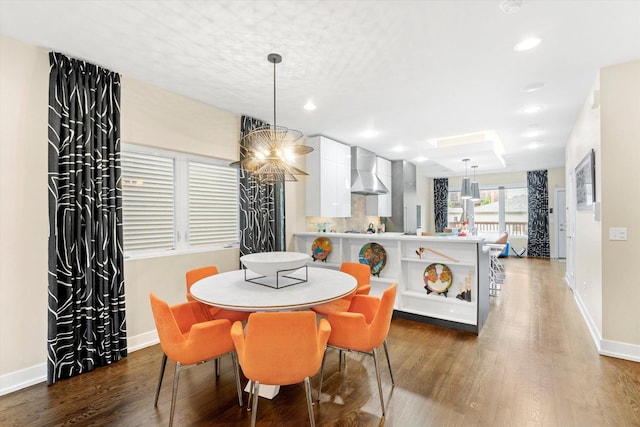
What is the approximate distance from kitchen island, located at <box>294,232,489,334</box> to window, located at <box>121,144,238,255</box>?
5.51 ft

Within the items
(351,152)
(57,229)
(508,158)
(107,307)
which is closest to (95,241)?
(57,229)

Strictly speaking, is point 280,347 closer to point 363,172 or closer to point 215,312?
point 215,312

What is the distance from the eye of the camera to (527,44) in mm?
2432

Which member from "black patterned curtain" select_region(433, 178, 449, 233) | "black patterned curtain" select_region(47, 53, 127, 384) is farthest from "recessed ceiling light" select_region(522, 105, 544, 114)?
"black patterned curtain" select_region(433, 178, 449, 233)

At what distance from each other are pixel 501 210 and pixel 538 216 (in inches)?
40.9

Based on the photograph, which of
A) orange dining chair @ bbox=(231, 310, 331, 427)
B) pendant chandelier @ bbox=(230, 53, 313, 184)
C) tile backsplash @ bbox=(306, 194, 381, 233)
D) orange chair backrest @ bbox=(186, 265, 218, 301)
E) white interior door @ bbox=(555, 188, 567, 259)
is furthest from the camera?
white interior door @ bbox=(555, 188, 567, 259)

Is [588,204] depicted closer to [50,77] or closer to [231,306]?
[231,306]

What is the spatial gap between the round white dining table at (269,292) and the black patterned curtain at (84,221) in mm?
1042

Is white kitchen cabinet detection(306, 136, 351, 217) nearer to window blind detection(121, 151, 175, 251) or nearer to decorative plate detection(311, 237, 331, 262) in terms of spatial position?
decorative plate detection(311, 237, 331, 262)

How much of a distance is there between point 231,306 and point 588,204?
3.86 m

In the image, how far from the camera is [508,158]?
732 cm

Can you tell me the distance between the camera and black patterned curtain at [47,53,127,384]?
2.53m

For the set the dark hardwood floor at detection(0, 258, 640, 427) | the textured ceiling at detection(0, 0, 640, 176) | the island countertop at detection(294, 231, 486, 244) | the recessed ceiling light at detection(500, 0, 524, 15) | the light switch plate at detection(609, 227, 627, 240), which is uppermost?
the textured ceiling at detection(0, 0, 640, 176)

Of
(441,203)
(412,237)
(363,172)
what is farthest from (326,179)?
(441,203)
